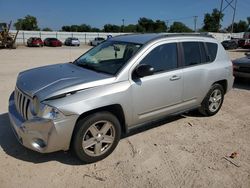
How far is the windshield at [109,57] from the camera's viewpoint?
13.5 feet

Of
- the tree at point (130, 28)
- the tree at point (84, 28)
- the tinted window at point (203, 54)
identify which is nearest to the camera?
the tinted window at point (203, 54)

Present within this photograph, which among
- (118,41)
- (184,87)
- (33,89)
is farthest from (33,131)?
(184,87)

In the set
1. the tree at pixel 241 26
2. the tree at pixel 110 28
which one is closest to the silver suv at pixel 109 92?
the tree at pixel 110 28

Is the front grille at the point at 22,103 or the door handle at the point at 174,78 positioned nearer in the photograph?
the front grille at the point at 22,103

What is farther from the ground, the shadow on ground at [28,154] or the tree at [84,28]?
the tree at [84,28]

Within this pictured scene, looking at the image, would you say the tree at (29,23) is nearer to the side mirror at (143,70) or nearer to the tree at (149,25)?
the tree at (149,25)

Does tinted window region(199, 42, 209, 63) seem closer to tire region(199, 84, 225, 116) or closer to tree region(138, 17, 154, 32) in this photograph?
tire region(199, 84, 225, 116)

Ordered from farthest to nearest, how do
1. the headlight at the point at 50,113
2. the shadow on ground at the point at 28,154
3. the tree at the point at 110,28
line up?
the tree at the point at 110,28, the shadow on ground at the point at 28,154, the headlight at the point at 50,113

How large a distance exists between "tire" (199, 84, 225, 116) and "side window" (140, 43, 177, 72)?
4.39 ft

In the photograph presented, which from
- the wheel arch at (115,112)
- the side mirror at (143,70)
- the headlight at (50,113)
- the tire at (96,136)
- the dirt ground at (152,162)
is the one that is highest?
the side mirror at (143,70)

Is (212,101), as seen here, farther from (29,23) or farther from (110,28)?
(110,28)

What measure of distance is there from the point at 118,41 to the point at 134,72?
3.53 feet

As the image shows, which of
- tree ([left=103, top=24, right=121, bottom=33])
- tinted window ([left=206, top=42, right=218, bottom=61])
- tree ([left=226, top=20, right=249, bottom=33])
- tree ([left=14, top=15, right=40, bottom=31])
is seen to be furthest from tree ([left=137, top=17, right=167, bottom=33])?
tinted window ([left=206, top=42, right=218, bottom=61])

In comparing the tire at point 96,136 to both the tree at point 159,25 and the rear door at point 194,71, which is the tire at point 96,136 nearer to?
the rear door at point 194,71
